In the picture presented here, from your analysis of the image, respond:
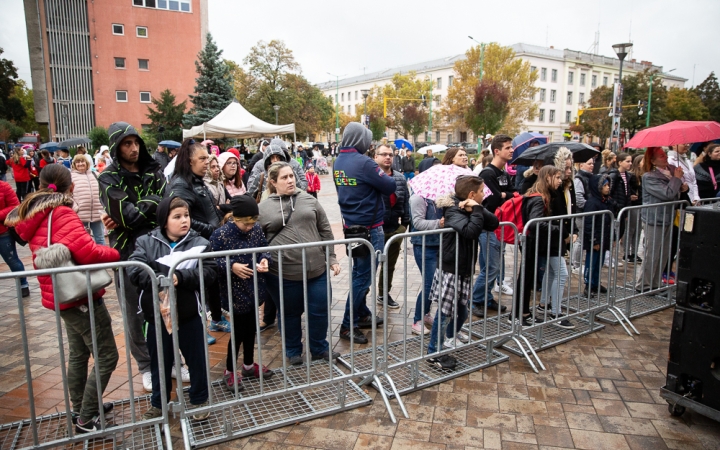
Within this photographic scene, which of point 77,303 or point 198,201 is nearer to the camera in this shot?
point 77,303

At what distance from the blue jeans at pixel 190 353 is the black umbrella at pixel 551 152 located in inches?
165

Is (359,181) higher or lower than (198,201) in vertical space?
higher

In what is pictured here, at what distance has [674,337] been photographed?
A: 3.46 meters

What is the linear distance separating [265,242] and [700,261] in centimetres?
325

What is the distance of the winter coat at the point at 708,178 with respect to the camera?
7.02 meters

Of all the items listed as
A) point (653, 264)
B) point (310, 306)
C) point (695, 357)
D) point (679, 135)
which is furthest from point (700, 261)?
point (679, 135)

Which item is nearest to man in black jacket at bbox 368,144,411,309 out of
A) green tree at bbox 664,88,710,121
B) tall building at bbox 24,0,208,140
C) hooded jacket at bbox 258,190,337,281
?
hooded jacket at bbox 258,190,337,281

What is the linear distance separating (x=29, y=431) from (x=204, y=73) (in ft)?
107

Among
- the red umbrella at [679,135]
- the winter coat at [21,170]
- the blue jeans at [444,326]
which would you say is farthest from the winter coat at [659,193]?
the winter coat at [21,170]

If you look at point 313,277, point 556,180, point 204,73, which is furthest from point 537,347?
point 204,73

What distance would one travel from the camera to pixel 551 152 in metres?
5.43

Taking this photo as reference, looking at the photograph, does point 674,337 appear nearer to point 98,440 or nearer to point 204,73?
point 98,440

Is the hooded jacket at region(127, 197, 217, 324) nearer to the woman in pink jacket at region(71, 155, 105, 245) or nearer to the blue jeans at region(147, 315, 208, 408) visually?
the blue jeans at region(147, 315, 208, 408)

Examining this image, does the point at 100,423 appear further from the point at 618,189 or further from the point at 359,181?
the point at 618,189
